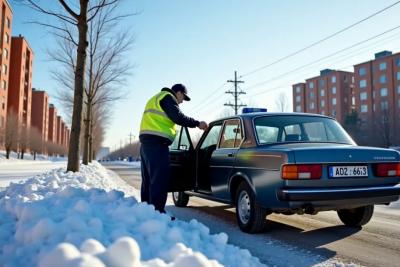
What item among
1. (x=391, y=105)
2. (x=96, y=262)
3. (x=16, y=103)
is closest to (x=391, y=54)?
(x=391, y=105)

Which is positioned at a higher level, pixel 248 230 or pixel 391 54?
pixel 391 54

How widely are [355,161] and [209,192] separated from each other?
2.47m

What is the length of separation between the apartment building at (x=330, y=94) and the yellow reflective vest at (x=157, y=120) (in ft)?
275

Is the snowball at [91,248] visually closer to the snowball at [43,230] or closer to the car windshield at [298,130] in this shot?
the snowball at [43,230]

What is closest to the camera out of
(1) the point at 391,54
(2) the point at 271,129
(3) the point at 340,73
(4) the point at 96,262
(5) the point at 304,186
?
(4) the point at 96,262

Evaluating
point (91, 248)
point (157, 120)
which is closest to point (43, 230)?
point (91, 248)

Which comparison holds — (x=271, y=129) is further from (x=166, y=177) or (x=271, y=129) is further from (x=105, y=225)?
(x=105, y=225)

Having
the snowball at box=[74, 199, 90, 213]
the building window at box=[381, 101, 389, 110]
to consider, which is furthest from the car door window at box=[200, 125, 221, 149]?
the building window at box=[381, 101, 389, 110]

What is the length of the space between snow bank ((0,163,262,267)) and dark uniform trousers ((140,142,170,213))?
1.25 meters

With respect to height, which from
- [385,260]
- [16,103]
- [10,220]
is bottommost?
[385,260]

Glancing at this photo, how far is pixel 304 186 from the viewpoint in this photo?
457cm

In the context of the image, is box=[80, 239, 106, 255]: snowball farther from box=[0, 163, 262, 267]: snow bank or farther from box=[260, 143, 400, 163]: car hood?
box=[260, 143, 400, 163]: car hood

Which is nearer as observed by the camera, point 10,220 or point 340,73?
→ point 10,220

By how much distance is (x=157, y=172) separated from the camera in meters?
5.35
